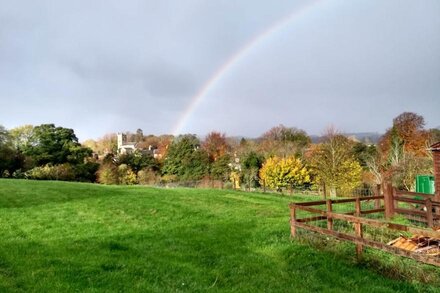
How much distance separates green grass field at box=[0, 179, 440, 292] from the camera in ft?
23.5

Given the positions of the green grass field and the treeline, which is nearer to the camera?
the green grass field

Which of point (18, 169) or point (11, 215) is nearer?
point (11, 215)

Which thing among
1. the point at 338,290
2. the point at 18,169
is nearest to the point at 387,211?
the point at 338,290

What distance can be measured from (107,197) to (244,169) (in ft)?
161

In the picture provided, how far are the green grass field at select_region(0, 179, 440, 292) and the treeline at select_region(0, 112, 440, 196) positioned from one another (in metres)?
21.8

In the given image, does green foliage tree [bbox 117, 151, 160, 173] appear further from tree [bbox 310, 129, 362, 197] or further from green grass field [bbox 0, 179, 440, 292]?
green grass field [bbox 0, 179, 440, 292]

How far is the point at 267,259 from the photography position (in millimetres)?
9070

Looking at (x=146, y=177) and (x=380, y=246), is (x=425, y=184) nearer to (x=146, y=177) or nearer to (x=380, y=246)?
(x=380, y=246)

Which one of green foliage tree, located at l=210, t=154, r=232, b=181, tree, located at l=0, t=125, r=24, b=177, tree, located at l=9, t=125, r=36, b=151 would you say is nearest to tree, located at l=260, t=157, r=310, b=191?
green foliage tree, located at l=210, t=154, r=232, b=181

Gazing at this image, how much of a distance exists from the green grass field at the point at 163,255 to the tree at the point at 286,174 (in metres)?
40.5

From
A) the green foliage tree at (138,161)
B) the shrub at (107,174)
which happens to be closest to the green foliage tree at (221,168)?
the green foliage tree at (138,161)

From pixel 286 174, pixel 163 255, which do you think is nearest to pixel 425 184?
pixel 163 255

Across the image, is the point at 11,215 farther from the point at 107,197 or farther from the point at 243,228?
the point at 243,228

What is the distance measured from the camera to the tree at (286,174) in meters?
56.5
